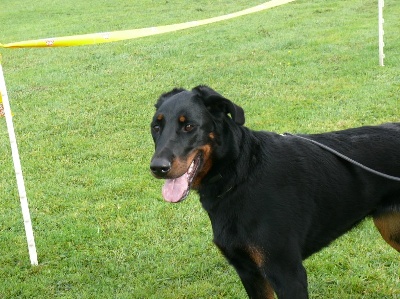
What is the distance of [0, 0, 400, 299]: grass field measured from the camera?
→ 487 centimetres

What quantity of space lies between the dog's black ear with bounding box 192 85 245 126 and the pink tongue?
46 cm

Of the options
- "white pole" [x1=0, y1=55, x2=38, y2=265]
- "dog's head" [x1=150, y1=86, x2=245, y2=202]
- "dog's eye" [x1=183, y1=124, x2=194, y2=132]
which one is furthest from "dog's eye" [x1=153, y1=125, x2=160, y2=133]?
"white pole" [x1=0, y1=55, x2=38, y2=265]

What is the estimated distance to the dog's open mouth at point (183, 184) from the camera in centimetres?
345

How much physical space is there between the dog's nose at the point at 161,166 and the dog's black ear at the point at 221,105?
50cm

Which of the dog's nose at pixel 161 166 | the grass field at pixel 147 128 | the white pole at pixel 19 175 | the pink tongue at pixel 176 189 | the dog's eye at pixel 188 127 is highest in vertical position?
the dog's eye at pixel 188 127

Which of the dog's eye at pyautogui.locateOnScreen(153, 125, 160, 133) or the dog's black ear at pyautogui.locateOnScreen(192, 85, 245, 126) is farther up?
the dog's black ear at pyautogui.locateOnScreen(192, 85, 245, 126)

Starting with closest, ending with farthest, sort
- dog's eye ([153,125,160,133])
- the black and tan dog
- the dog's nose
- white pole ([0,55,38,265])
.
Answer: the dog's nose → the black and tan dog → dog's eye ([153,125,160,133]) → white pole ([0,55,38,265])

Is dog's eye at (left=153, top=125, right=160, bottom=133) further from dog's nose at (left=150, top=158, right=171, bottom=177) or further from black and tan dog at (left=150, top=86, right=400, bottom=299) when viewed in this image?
dog's nose at (left=150, top=158, right=171, bottom=177)

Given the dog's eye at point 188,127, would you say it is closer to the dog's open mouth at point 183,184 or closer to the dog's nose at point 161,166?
the dog's open mouth at point 183,184

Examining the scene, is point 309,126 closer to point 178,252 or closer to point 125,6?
point 178,252

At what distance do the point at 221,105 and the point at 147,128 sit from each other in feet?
16.8

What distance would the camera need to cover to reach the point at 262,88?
1039cm

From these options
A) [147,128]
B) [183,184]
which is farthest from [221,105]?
[147,128]

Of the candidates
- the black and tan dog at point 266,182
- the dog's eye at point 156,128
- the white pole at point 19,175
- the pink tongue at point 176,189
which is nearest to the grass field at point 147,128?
the white pole at point 19,175
